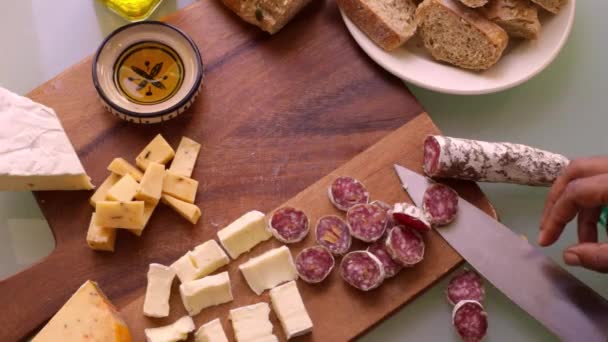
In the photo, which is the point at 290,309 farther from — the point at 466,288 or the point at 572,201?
the point at 572,201

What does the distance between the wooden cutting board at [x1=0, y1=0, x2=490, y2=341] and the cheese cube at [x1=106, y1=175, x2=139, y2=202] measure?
109 millimetres

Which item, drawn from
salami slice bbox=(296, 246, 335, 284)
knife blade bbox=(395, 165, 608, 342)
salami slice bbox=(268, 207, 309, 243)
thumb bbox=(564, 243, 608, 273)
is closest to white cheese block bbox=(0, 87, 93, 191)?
salami slice bbox=(268, 207, 309, 243)

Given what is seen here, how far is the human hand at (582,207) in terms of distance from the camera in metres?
1.64

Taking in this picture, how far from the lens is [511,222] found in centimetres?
204

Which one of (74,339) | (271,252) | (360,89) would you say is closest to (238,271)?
(271,252)

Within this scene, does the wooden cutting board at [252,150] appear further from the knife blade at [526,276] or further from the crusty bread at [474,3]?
the crusty bread at [474,3]

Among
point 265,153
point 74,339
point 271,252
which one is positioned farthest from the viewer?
point 265,153

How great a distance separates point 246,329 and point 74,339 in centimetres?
43

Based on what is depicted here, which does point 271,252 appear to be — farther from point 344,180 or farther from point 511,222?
point 511,222

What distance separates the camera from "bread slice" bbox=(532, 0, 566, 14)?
2027 millimetres

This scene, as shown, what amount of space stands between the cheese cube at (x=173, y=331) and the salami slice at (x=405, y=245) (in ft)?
1.87

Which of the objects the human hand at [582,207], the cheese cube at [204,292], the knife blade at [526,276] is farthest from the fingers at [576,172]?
the cheese cube at [204,292]

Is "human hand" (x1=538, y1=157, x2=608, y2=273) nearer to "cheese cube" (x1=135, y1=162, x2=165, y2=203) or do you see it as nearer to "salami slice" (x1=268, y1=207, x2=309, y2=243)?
"salami slice" (x1=268, y1=207, x2=309, y2=243)

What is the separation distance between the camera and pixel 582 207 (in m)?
1.74
